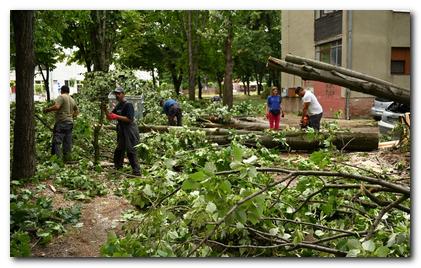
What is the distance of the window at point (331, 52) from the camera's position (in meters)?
10.9

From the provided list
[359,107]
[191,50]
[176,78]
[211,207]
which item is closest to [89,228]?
[211,207]

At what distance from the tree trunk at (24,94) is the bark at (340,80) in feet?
9.73

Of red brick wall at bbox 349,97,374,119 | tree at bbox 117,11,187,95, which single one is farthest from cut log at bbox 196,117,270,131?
tree at bbox 117,11,187,95

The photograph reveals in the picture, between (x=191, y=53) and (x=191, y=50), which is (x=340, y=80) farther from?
(x=191, y=53)

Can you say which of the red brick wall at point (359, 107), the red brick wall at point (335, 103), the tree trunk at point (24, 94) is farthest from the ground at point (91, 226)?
the red brick wall at point (335, 103)

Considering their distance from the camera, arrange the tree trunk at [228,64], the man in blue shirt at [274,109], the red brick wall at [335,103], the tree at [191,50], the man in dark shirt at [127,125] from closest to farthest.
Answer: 1. the man in dark shirt at [127,125]
2. the man in blue shirt at [274,109]
3. the red brick wall at [335,103]
4. the tree trunk at [228,64]
5. the tree at [191,50]

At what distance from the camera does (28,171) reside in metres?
4.31

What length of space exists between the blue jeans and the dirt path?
1639 millimetres

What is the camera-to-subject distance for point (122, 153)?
5.66 metres

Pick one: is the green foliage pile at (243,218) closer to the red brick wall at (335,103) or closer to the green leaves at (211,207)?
the green leaves at (211,207)

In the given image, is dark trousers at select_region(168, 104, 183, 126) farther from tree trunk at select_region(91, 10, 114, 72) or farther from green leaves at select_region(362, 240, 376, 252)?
green leaves at select_region(362, 240, 376, 252)

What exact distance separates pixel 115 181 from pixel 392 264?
3.20 m

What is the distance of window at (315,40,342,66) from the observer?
10.9 meters
